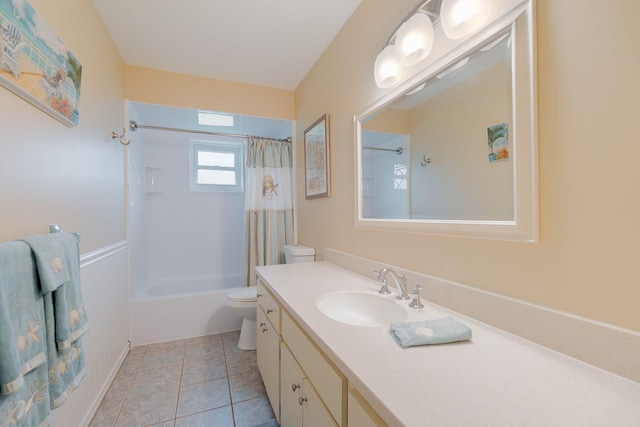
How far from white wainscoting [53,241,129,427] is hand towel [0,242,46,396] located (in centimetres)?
58

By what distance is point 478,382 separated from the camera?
56 centimetres

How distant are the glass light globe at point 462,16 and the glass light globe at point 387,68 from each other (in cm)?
28

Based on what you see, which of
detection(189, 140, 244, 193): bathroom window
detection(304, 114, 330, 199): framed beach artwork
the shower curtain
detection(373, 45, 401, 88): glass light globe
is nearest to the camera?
detection(373, 45, 401, 88): glass light globe

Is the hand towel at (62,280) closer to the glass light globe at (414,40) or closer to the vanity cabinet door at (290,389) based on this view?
the vanity cabinet door at (290,389)

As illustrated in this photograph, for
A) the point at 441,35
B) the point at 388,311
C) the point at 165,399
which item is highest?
the point at 441,35

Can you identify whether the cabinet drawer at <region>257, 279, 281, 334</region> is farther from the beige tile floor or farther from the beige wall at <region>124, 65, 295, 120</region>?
the beige wall at <region>124, 65, 295, 120</region>

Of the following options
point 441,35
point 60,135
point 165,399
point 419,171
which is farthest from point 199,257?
point 441,35

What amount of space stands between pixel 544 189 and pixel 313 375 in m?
0.88

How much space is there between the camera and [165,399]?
1.57 metres

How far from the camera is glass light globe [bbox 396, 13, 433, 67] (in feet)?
3.37

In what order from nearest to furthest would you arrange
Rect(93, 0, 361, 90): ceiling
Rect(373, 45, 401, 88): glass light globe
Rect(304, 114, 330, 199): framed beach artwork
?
Rect(373, 45, 401, 88): glass light globe → Rect(93, 0, 361, 90): ceiling → Rect(304, 114, 330, 199): framed beach artwork

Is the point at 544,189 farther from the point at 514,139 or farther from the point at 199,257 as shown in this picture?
the point at 199,257

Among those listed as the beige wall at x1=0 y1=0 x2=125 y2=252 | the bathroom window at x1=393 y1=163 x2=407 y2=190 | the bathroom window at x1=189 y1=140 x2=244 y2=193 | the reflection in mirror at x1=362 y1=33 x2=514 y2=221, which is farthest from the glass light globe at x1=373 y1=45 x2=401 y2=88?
the bathroom window at x1=189 y1=140 x2=244 y2=193

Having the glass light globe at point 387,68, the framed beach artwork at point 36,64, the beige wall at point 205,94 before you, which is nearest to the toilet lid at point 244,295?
the framed beach artwork at point 36,64
